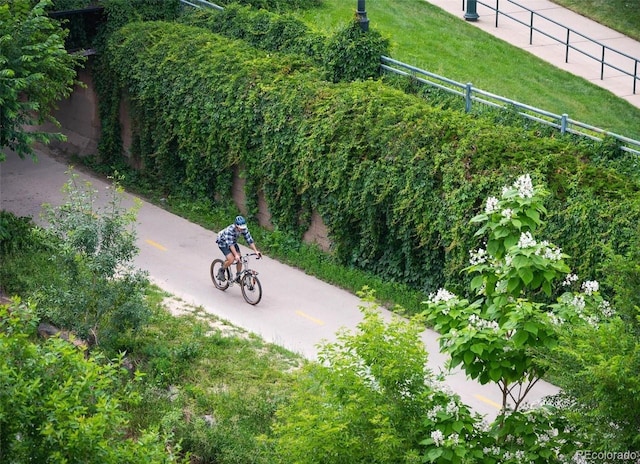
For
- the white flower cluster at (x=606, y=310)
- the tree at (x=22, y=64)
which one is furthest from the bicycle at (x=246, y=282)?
the white flower cluster at (x=606, y=310)

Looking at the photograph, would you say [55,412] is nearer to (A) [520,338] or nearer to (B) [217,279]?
(A) [520,338]

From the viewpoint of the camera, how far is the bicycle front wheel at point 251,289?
20.4m

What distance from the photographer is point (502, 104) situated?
72.5ft

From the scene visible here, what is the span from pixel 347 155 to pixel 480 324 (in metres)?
10.5

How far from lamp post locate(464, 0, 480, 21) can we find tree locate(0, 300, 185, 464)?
72.1 feet

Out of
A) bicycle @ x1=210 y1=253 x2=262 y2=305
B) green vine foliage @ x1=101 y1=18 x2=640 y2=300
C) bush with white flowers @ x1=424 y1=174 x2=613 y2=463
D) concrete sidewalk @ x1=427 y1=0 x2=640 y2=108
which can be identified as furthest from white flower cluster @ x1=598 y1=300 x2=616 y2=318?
concrete sidewalk @ x1=427 y1=0 x2=640 y2=108

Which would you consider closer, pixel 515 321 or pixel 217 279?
pixel 515 321

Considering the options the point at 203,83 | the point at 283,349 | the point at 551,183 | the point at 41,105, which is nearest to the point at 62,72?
the point at 41,105

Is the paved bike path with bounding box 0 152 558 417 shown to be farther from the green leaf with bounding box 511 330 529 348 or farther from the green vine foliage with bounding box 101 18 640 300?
the green leaf with bounding box 511 330 529 348

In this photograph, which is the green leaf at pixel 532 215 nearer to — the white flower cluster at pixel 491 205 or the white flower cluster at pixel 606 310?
the white flower cluster at pixel 491 205

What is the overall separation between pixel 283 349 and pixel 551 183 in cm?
539

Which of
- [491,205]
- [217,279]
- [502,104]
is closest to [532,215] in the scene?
[491,205]

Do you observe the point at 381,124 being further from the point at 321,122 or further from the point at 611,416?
the point at 611,416

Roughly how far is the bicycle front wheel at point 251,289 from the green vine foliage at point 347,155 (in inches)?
89.9
